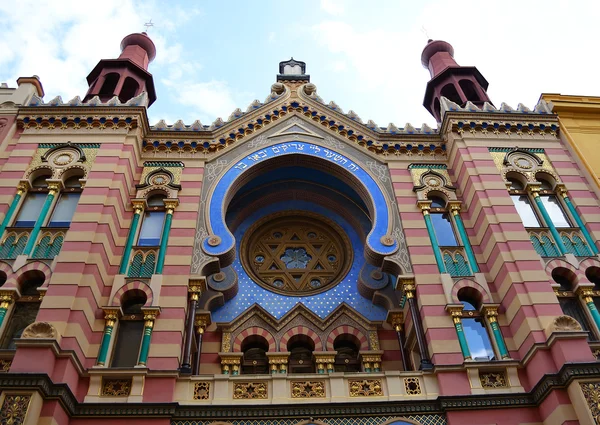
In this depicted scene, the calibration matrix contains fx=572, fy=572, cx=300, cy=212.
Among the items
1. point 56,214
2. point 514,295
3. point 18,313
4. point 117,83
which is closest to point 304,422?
point 514,295

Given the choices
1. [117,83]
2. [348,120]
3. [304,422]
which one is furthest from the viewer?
[117,83]

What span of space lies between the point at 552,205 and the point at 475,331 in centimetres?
534

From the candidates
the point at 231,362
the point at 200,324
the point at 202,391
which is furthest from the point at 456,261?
the point at 202,391

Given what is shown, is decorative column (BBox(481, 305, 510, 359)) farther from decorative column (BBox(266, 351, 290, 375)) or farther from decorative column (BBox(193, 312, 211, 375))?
decorative column (BBox(193, 312, 211, 375))

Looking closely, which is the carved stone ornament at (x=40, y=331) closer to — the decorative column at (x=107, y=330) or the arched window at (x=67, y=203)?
the decorative column at (x=107, y=330)

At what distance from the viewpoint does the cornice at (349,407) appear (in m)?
12.1

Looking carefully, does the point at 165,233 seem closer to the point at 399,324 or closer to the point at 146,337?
the point at 146,337

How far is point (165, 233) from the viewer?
1606 centimetres

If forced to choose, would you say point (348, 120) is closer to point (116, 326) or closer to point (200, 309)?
point (200, 309)

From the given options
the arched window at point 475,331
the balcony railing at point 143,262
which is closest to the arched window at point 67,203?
the balcony railing at point 143,262

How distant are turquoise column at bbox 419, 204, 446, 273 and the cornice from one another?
382cm

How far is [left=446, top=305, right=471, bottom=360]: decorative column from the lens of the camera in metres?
13.7

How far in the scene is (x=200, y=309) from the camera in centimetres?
1609

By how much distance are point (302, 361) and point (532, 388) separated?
6295mm
